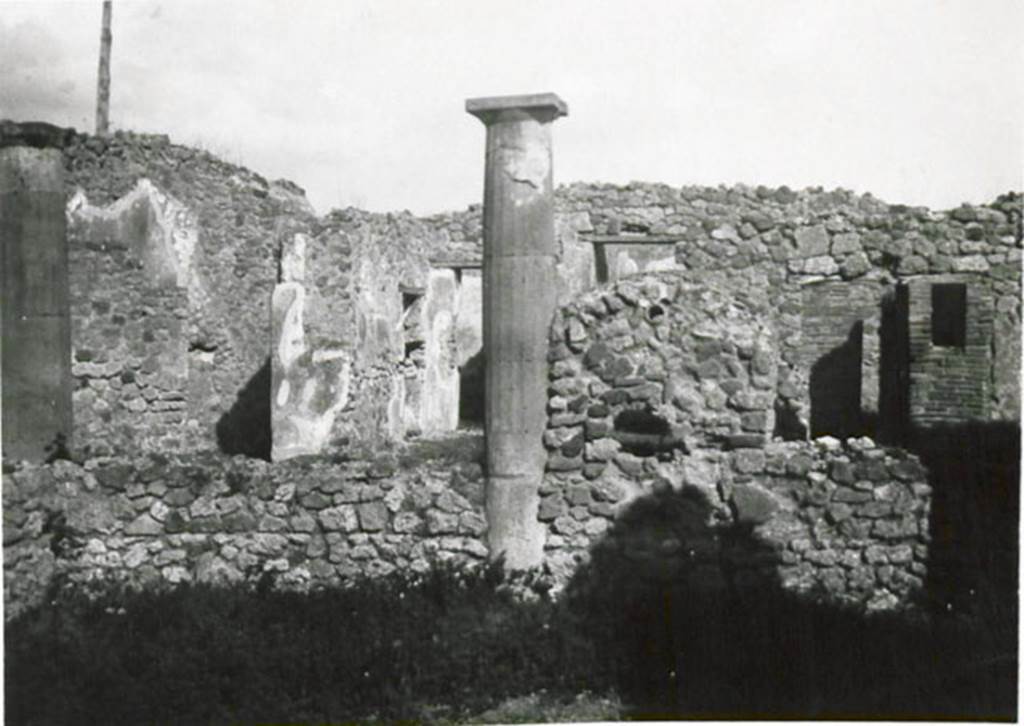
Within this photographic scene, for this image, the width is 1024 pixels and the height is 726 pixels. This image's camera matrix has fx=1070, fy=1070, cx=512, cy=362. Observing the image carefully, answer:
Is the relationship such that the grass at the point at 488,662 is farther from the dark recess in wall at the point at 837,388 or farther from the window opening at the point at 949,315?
the dark recess in wall at the point at 837,388

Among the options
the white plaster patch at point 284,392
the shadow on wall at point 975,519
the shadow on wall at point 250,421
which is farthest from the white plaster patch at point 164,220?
the shadow on wall at point 975,519

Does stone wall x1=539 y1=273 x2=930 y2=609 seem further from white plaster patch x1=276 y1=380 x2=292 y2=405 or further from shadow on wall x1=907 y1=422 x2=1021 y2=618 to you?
white plaster patch x1=276 y1=380 x2=292 y2=405

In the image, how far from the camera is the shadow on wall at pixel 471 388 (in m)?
16.6

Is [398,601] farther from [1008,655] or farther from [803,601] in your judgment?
[1008,655]

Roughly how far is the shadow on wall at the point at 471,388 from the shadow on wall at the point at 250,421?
375 cm

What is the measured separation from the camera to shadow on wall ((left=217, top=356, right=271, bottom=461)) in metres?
12.8

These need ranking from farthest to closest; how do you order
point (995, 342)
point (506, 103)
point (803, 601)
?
point (995, 342) < point (506, 103) < point (803, 601)

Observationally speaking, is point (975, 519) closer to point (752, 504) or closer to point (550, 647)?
point (752, 504)

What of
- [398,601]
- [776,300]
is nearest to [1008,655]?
[398,601]

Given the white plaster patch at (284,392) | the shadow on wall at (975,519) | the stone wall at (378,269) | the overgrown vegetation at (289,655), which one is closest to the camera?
the overgrown vegetation at (289,655)

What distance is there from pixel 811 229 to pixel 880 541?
6931 mm

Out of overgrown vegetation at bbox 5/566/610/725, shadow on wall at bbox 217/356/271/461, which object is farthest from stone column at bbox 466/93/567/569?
shadow on wall at bbox 217/356/271/461

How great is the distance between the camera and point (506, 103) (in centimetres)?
701

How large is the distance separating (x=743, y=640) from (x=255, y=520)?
3.25 metres
